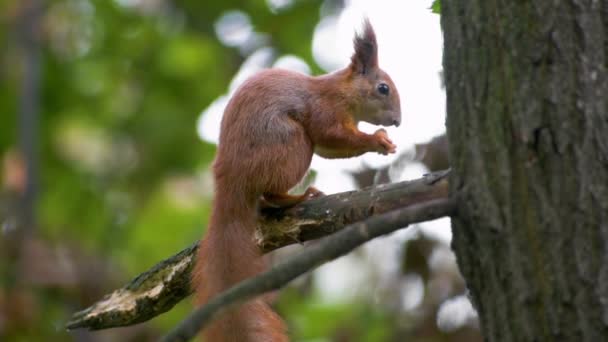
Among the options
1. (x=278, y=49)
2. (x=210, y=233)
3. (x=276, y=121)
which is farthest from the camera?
(x=278, y=49)

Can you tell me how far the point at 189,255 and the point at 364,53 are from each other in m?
1.35

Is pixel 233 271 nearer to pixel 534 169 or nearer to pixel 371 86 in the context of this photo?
pixel 534 169

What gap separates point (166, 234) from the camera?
6.17 m

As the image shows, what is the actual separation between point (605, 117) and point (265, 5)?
526cm

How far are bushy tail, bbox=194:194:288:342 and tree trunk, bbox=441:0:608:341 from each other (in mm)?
686

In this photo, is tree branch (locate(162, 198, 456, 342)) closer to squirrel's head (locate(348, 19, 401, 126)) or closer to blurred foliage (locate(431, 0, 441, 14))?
blurred foliage (locate(431, 0, 441, 14))

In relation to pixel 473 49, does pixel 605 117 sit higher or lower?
lower

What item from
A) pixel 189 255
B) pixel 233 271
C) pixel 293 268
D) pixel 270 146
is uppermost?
pixel 270 146

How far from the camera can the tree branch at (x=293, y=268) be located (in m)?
1.51

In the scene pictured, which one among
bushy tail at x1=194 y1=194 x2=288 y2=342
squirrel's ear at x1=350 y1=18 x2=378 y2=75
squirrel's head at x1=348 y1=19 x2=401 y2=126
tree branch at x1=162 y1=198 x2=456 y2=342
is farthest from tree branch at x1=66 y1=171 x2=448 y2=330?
squirrel's ear at x1=350 y1=18 x2=378 y2=75

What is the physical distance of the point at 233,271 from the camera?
257cm

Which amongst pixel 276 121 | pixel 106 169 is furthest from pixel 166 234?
pixel 276 121

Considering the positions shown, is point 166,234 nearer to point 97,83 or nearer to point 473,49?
point 97,83

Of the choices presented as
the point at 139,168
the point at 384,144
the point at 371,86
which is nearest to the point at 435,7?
the point at 384,144
